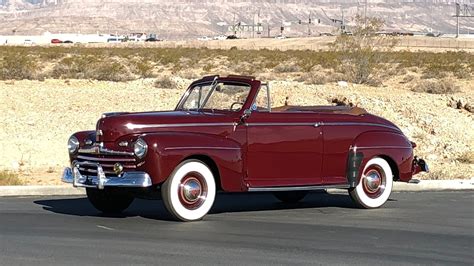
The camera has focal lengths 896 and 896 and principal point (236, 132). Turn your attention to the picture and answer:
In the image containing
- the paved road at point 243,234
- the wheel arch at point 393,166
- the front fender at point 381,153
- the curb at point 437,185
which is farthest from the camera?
the curb at point 437,185

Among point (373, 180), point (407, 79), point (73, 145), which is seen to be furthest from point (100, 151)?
point (407, 79)

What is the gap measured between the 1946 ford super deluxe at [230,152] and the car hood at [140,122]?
12 millimetres

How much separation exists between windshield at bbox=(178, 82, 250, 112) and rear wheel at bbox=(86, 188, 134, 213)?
1.60m

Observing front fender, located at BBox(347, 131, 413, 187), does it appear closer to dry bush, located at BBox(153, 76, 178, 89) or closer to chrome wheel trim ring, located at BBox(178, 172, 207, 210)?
chrome wheel trim ring, located at BBox(178, 172, 207, 210)

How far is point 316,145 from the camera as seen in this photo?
40.4ft

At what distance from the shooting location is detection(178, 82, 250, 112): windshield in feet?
40.1

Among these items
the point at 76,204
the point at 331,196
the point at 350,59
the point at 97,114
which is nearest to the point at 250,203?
the point at 331,196

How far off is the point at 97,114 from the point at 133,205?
1302 centimetres

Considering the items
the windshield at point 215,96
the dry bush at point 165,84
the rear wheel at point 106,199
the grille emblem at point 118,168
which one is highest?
the windshield at point 215,96

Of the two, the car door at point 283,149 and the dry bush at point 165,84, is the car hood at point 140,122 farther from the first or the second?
the dry bush at point 165,84

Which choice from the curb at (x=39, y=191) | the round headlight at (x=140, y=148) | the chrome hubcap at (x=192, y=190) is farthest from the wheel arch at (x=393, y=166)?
the curb at (x=39, y=191)

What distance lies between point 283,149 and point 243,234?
76.6 inches

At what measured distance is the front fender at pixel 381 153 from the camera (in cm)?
1262

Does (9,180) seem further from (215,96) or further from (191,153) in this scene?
(191,153)
